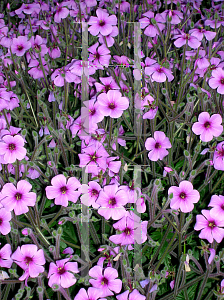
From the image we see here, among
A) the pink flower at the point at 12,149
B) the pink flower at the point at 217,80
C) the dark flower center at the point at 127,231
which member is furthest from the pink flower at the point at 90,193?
the pink flower at the point at 217,80

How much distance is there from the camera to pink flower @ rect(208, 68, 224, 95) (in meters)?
1.13

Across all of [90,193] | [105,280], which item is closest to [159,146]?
[90,193]

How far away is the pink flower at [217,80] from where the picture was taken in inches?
44.4

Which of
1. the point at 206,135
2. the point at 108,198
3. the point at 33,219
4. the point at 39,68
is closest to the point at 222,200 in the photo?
the point at 206,135

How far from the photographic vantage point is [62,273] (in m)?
0.92

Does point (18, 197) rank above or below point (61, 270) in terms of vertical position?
above

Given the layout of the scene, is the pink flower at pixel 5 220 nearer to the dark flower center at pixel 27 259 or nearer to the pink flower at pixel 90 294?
the dark flower center at pixel 27 259

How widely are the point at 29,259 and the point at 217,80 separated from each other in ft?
2.82

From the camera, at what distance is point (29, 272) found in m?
0.90

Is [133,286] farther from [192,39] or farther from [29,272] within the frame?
[192,39]

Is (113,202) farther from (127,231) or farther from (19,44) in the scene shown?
(19,44)

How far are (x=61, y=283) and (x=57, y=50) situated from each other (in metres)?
0.97

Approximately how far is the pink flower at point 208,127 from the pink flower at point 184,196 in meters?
0.18

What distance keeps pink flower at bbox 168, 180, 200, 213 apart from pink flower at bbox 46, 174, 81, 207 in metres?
0.29
